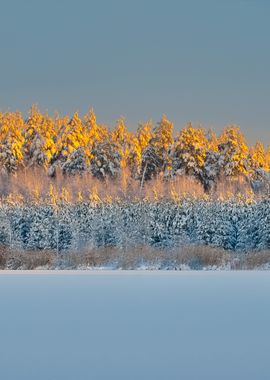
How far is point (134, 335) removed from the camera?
32.0 feet

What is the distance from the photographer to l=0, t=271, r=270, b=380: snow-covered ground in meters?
7.39

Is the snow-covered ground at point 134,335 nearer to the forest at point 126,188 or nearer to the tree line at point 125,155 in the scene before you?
the forest at point 126,188

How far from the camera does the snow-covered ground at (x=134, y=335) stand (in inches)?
291

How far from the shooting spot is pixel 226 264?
32.2 meters

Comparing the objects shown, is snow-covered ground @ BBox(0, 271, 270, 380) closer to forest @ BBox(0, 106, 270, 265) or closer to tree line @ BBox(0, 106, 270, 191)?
forest @ BBox(0, 106, 270, 265)

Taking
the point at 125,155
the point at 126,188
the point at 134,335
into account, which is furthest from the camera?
the point at 125,155

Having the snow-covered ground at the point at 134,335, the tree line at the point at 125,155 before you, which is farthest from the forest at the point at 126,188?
the snow-covered ground at the point at 134,335

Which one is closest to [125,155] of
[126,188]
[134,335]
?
[126,188]

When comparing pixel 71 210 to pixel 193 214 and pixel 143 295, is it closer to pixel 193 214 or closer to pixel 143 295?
pixel 193 214

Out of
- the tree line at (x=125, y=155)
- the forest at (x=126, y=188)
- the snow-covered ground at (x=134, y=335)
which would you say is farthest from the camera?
the tree line at (x=125, y=155)

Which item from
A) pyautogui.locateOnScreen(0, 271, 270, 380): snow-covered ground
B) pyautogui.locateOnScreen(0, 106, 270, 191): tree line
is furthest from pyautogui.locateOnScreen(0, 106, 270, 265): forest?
pyautogui.locateOnScreen(0, 271, 270, 380): snow-covered ground

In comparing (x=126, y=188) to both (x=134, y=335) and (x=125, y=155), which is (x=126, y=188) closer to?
(x=125, y=155)

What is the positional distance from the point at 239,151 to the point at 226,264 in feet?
149

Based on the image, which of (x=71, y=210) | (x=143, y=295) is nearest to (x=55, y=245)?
(x=71, y=210)
